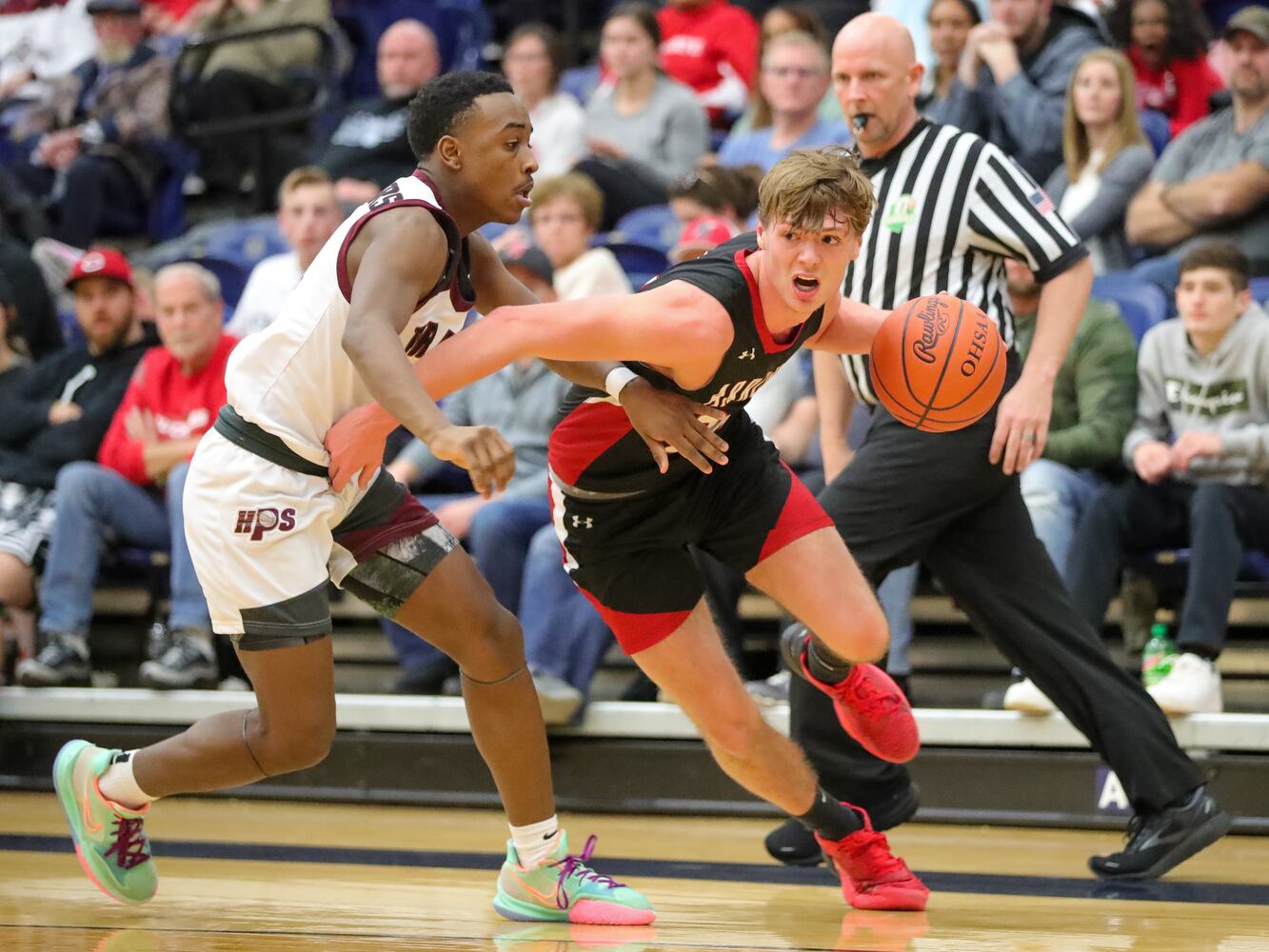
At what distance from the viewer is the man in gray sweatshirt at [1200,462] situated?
4633 millimetres

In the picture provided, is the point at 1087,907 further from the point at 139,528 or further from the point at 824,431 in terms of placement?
the point at 139,528

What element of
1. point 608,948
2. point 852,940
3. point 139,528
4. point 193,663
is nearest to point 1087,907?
point 852,940

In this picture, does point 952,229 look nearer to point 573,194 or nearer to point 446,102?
point 446,102

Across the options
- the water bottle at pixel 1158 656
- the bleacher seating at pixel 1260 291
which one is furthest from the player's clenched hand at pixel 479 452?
the bleacher seating at pixel 1260 291

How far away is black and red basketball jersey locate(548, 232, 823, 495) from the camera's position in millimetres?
3104

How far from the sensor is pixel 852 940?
303cm

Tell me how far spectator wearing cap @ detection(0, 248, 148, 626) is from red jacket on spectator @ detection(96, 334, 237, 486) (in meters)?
0.20

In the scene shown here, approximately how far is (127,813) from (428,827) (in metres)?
1.54

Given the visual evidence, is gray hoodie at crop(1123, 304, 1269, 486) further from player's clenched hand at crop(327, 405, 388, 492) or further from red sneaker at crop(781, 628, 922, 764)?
player's clenched hand at crop(327, 405, 388, 492)

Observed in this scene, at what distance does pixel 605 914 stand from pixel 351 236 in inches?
53.9

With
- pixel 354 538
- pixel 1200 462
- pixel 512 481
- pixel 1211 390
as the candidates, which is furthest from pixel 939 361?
pixel 512 481

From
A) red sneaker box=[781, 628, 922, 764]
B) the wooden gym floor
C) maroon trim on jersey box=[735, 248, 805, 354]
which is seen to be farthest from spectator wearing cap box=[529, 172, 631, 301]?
maroon trim on jersey box=[735, 248, 805, 354]

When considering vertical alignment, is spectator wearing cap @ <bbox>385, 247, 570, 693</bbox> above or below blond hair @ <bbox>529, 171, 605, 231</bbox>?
below

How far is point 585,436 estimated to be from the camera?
11.0 ft
